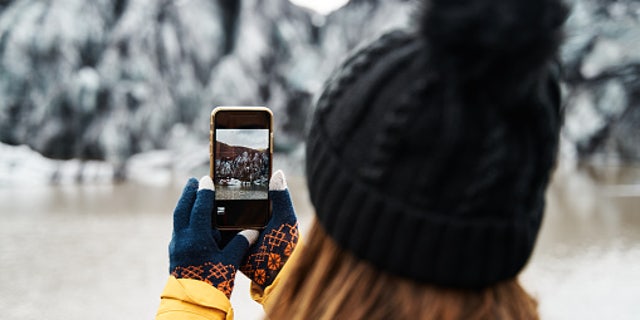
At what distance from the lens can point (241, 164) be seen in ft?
2.23

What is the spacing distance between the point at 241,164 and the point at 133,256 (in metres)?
3.20

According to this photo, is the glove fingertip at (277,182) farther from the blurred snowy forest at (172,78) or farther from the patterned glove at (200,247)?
the blurred snowy forest at (172,78)

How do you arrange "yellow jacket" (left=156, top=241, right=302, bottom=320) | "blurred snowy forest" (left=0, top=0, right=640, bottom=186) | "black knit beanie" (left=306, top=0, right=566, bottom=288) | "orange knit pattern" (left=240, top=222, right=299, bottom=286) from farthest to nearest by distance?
"blurred snowy forest" (left=0, top=0, right=640, bottom=186) → "orange knit pattern" (left=240, top=222, right=299, bottom=286) → "yellow jacket" (left=156, top=241, right=302, bottom=320) → "black knit beanie" (left=306, top=0, right=566, bottom=288)

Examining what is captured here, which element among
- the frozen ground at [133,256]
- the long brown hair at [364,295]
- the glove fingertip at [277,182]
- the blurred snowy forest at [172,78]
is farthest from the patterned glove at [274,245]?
the blurred snowy forest at [172,78]

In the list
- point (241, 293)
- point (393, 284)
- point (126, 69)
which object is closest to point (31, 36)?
point (126, 69)

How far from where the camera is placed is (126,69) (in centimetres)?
755

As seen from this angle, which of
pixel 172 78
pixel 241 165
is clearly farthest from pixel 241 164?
pixel 172 78

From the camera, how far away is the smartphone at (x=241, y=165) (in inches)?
26.6

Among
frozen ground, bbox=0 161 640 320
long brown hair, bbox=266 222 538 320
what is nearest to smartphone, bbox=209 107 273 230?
long brown hair, bbox=266 222 538 320

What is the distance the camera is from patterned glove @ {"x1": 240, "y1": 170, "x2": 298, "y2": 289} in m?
0.67

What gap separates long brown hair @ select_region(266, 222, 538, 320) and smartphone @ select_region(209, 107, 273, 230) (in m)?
0.25

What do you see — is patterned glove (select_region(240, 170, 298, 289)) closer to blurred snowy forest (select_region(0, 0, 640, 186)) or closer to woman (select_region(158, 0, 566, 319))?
woman (select_region(158, 0, 566, 319))

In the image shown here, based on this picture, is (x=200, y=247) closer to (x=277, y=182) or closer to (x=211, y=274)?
(x=211, y=274)

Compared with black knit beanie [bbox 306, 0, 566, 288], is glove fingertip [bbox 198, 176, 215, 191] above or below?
below
